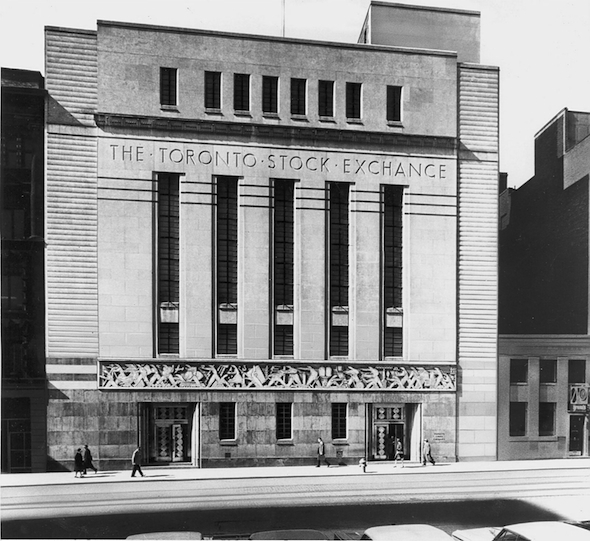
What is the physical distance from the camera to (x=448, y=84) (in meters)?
12.7

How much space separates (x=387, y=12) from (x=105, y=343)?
9.56 metres

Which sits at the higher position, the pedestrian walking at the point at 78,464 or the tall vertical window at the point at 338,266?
the tall vertical window at the point at 338,266

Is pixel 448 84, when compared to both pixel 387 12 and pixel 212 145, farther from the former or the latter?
pixel 212 145

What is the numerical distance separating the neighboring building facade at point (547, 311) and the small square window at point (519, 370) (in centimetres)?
3

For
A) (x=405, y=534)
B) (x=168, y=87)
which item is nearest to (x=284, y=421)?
(x=405, y=534)

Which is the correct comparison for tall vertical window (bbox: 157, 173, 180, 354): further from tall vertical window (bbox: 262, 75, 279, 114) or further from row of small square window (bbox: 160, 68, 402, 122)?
tall vertical window (bbox: 262, 75, 279, 114)

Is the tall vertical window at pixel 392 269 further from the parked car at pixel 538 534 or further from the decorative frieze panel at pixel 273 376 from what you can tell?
the parked car at pixel 538 534

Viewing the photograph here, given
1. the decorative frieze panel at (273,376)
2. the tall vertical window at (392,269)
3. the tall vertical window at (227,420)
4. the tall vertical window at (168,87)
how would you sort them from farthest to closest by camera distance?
the tall vertical window at (392,269)
the tall vertical window at (227,420)
the tall vertical window at (168,87)
the decorative frieze panel at (273,376)

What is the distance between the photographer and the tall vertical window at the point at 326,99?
12586 mm

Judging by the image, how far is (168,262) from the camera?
12.1 meters

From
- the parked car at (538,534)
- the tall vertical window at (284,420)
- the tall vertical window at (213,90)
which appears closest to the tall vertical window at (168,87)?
the tall vertical window at (213,90)

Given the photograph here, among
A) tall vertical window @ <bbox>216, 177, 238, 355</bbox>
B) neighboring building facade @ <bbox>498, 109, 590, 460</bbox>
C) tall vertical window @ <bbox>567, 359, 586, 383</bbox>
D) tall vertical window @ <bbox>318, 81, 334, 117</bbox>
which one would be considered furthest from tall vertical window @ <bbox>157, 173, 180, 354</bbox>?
tall vertical window @ <bbox>567, 359, 586, 383</bbox>

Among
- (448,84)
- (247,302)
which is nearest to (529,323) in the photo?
(448,84)

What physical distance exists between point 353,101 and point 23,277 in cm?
836
